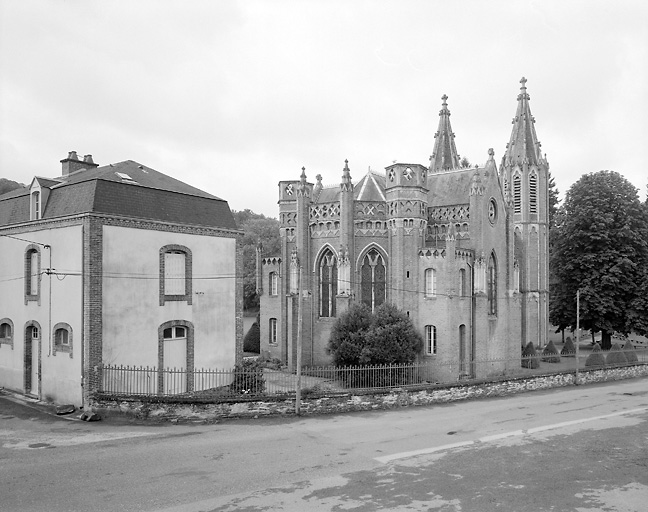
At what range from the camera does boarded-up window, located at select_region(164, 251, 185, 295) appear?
21.7 m

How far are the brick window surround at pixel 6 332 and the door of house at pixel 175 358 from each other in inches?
276

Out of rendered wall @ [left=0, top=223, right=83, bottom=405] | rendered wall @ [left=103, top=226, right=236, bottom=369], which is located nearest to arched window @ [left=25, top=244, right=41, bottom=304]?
Answer: rendered wall @ [left=0, top=223, right=83, bottom=405]

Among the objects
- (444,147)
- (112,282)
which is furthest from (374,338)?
(444,147)

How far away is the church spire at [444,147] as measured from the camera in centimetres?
4315

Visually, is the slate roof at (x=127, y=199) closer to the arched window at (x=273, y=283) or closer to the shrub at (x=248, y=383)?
the shrub at (x=248, y=383)

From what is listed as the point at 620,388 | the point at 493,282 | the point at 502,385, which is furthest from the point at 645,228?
the point at 502,385

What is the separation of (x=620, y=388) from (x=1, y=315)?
29.9 m

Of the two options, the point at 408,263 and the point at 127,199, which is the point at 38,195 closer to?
the point at 127,199

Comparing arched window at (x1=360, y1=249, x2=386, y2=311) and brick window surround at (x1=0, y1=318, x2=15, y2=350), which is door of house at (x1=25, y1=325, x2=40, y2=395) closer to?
brick window surround at (x1=0, y1=318, x2=15, y2=350)

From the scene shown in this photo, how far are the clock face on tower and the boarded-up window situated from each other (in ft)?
65.6

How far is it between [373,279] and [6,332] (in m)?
19.0

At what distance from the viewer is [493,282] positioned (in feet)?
114

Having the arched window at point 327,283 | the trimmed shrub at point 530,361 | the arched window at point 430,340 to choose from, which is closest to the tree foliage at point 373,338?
the arched window at point 430,340

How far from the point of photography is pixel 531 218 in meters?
45.1
